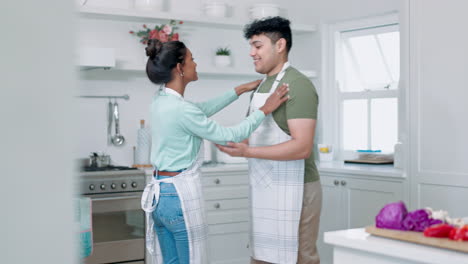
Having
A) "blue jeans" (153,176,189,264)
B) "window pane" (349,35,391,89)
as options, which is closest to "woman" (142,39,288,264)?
"blue jeans" (153,176,189,264)

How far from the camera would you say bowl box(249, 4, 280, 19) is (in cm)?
460

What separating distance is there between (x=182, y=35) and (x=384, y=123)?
180cm

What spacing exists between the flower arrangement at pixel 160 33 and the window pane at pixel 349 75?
4.87ft

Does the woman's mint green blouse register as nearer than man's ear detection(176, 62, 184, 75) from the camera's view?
Yes

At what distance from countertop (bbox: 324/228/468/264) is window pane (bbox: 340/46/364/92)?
3317 millimetres

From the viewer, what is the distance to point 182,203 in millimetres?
2279

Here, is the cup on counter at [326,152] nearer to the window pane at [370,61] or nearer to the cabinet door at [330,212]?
the cabinet door at [330,212]

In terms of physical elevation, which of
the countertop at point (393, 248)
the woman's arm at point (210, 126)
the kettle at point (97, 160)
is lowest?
the countertop at point (393, 248)

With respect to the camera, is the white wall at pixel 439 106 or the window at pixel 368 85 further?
A: the window at pixel 368 85

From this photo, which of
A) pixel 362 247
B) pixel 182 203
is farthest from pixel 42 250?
pixel 182 203

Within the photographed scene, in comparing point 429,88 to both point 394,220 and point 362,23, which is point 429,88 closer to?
point 362,23

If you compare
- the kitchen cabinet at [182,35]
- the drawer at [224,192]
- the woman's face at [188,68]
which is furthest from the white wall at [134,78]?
the woman's face at [188,68]

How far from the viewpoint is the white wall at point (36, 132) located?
0.56 feet

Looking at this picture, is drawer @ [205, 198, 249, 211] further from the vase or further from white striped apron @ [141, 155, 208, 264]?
white striped apron @ [141, 155, 208, 264]
